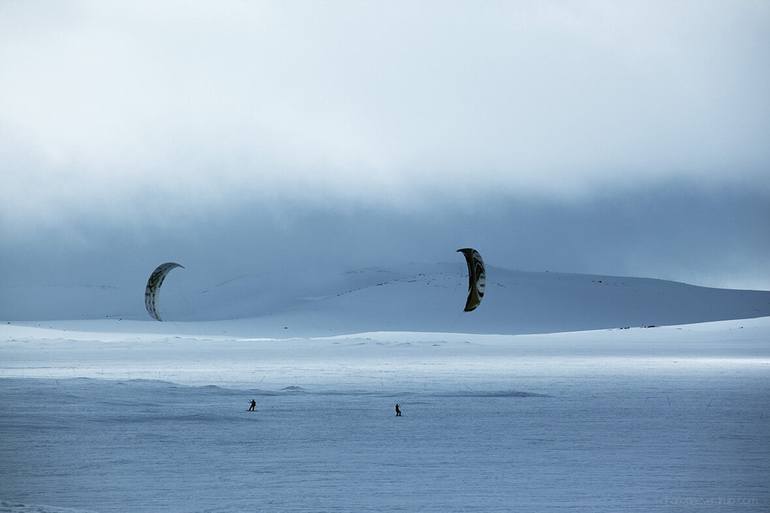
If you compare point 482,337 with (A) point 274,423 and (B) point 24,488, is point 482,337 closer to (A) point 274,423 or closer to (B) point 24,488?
(A) point 274,423

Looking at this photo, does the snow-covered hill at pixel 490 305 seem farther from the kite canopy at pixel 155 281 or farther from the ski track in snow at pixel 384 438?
the ski track in snow at pixel 384 438

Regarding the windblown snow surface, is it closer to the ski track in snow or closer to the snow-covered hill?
the ski track in snow

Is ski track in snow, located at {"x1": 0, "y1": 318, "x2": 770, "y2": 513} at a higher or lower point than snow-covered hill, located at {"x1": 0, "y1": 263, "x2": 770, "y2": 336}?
lower

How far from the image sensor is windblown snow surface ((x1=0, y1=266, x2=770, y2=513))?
40.2 ft

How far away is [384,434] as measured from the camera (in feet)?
57.0

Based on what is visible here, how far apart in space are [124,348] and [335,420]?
33285 mm

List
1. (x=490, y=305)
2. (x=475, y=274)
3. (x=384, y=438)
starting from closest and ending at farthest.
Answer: (x=384, y=438) < (x=475, y=274) < (x=490, y=305)

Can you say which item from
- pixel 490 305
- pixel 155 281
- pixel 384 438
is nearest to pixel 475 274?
pixel 155 281

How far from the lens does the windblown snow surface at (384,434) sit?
483 inches

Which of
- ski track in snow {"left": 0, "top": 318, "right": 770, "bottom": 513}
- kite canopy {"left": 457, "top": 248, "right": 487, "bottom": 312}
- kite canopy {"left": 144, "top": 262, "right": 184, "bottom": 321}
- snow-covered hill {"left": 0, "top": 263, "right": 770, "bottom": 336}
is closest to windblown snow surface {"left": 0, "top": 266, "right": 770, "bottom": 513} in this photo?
ski track in snow {"left": 0, "top": 318, "right": 770, "bottom": 513}

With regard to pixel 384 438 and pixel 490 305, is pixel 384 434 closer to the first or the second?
pixel 384 438

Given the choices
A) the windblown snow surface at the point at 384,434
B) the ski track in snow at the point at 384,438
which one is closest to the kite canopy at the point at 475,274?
the windblown snow surface at the point at 384,434

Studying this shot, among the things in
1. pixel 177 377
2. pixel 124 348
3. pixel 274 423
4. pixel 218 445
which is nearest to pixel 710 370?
pixel 177 377

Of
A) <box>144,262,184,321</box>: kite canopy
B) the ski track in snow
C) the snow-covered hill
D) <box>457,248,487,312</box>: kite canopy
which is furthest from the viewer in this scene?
the snow-covered hill
